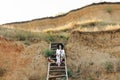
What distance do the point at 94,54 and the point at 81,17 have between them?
2515cm

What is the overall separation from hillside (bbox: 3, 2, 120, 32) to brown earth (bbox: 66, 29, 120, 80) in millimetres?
19895

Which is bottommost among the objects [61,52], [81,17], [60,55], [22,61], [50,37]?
[22,61]

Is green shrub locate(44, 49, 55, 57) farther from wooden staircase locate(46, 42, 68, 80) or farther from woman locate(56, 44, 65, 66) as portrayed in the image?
wooden staircase locate(46, 42, 68, 80)

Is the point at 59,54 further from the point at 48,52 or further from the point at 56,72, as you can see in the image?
the point at 56,72

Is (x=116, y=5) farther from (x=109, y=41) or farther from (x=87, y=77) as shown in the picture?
(x=87, y=77)

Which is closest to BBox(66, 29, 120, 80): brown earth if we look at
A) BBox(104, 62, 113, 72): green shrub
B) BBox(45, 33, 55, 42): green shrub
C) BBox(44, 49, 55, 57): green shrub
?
BBox(104, 62, 113, 72): green shrub

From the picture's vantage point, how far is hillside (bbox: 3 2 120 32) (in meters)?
51.9

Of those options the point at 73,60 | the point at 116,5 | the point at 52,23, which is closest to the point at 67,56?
the point at 73,60

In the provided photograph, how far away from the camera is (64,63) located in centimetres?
2703

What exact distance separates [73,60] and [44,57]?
1885mm

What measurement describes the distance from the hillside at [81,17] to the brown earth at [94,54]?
19.9 metres

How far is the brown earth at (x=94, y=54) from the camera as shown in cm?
2709

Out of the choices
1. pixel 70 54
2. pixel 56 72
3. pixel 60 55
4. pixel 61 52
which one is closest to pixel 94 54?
pixel 70 54

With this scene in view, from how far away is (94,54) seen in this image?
29094 millimetres
